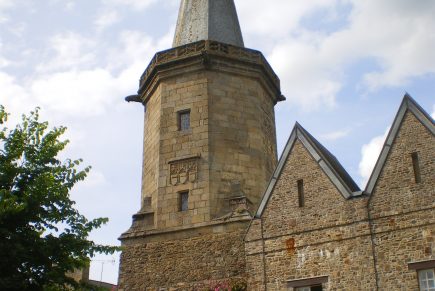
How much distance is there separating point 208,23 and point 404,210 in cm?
1066

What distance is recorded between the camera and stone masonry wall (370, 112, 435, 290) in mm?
15273

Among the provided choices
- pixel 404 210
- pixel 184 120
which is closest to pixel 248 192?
pixel 184 120

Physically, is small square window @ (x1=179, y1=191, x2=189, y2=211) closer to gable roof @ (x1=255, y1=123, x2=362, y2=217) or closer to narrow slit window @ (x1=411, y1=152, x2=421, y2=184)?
gable roof @ (x1=255, y1=123, x2=362, y2=217)

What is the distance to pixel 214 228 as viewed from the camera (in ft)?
62.2

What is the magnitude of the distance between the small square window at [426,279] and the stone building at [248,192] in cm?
5

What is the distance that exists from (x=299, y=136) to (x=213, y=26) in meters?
6.61

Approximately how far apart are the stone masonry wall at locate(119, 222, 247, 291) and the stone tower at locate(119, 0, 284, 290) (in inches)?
1.2

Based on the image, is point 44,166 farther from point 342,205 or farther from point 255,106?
point 255,106

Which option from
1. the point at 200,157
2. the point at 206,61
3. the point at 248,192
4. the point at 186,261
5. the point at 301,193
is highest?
the point at 206,61

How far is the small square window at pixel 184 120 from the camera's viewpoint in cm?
2084

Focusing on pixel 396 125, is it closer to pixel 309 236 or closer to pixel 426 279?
pixel 309 236

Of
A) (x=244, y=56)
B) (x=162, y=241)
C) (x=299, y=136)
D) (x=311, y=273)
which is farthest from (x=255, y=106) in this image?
(x=311, y=273)

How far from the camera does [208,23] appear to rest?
22984 mm

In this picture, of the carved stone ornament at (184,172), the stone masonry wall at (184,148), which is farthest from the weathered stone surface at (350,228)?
the carved stone ornament at (184,172)
